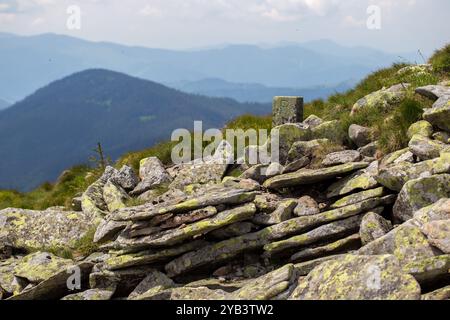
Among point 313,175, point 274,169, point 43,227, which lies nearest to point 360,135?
point 274,169

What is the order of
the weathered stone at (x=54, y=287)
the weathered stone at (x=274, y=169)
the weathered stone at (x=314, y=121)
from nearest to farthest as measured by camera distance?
the weathered stone at (x=54, y=287), the weathered stone at (x=274, y=169), the weathered stone at (x=314, y=121)

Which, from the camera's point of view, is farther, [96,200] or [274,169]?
[96,200]

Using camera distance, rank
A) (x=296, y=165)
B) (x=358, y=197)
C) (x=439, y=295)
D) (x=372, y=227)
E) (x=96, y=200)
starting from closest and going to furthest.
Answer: (x=439, y=295) < (x=372, y=227) < (x=358, y=197) < (x=296, y=165) < (x=96, y=200)

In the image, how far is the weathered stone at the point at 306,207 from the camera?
1329 centimetres

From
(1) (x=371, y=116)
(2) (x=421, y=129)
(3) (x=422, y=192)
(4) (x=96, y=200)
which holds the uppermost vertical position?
(1) (x=371, y=116)

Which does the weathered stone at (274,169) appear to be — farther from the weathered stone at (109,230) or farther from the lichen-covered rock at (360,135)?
the weathered stone at (109,230)

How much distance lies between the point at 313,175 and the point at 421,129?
159 inches

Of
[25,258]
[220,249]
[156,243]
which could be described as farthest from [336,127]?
[25,258]

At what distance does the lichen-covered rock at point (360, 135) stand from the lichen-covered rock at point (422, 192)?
4418 mm

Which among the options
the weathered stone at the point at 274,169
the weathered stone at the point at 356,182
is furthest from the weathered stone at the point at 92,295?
the weathered stone at the point at 356,182

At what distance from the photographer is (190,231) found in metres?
12.5

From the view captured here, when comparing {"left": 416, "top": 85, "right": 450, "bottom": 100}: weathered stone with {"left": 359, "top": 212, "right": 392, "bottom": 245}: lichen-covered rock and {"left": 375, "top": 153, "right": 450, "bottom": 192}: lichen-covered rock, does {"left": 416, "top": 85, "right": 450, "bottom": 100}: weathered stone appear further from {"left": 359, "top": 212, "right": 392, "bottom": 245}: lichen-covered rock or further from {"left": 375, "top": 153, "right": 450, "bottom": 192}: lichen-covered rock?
{"left": 359, "top": 212, "right": 392, "bottom": 245}: lichen-covered rock

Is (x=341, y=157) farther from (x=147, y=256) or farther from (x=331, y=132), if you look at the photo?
(x=147, y=256)
